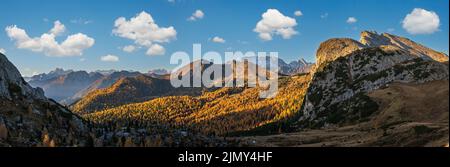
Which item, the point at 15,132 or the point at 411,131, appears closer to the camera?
the point at 411,131

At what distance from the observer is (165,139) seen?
143250 mm

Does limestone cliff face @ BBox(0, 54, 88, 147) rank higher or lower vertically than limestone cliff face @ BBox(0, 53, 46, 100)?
lower

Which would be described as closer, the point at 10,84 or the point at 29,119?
the point at 29,119

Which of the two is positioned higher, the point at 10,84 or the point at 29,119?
the point at 10,84

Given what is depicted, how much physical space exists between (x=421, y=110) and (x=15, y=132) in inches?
6499

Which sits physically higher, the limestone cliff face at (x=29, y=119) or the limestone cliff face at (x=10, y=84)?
the limestone cliff face at (x=10, y=84)

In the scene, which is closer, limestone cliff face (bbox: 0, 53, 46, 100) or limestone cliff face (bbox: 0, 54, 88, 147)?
limestone cliff face (bbox: 0, 54, 88, 147)

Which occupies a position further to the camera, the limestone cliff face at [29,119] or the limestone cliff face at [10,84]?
the limestone cliff face at [10,84]
